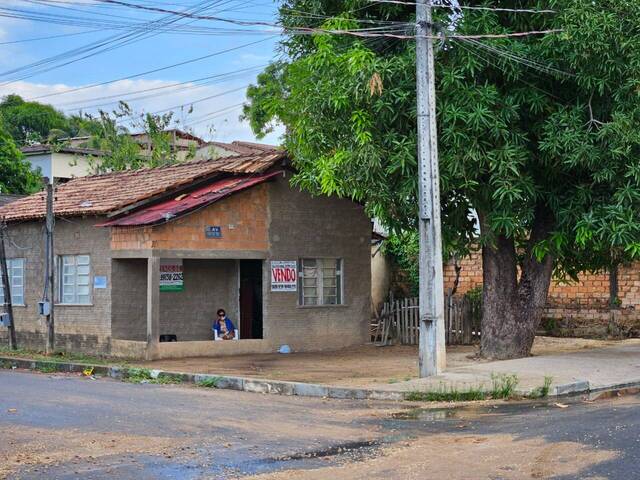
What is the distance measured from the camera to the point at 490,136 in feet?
51.2

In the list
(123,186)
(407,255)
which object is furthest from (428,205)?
(407,255)

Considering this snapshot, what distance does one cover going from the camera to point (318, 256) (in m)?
Result: 22.5

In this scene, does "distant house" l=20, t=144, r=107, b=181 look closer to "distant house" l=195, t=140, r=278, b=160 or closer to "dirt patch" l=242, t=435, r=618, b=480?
"distant house" l=195, t=140, r=278, b=160

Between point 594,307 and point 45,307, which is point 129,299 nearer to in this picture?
point 45,307

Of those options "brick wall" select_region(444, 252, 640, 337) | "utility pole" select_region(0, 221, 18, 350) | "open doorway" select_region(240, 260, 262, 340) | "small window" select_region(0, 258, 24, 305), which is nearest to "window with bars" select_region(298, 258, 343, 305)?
"open doorway" select_region(240, 260, 262, 340)

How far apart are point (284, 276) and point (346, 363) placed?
3.45m

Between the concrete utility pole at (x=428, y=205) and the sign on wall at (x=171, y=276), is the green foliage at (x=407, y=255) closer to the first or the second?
the sign on wall at (x=171, y=276)

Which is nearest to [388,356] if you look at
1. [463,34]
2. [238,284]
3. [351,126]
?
[238,284]

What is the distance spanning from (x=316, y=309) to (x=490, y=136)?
808 cm

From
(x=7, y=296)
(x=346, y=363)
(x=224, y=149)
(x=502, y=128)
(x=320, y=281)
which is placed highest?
(x=224, y=149)

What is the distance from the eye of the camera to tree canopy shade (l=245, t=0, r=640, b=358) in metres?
15.3

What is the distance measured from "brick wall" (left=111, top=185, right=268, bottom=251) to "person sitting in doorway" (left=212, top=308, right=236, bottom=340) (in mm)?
1880

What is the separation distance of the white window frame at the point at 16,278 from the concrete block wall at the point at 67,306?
133mm

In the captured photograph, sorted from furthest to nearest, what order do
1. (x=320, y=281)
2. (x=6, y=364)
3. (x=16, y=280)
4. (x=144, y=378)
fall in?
(x=16, y=280), (x=320, y=281), (x=6, y=364), (x=144, y=378)
